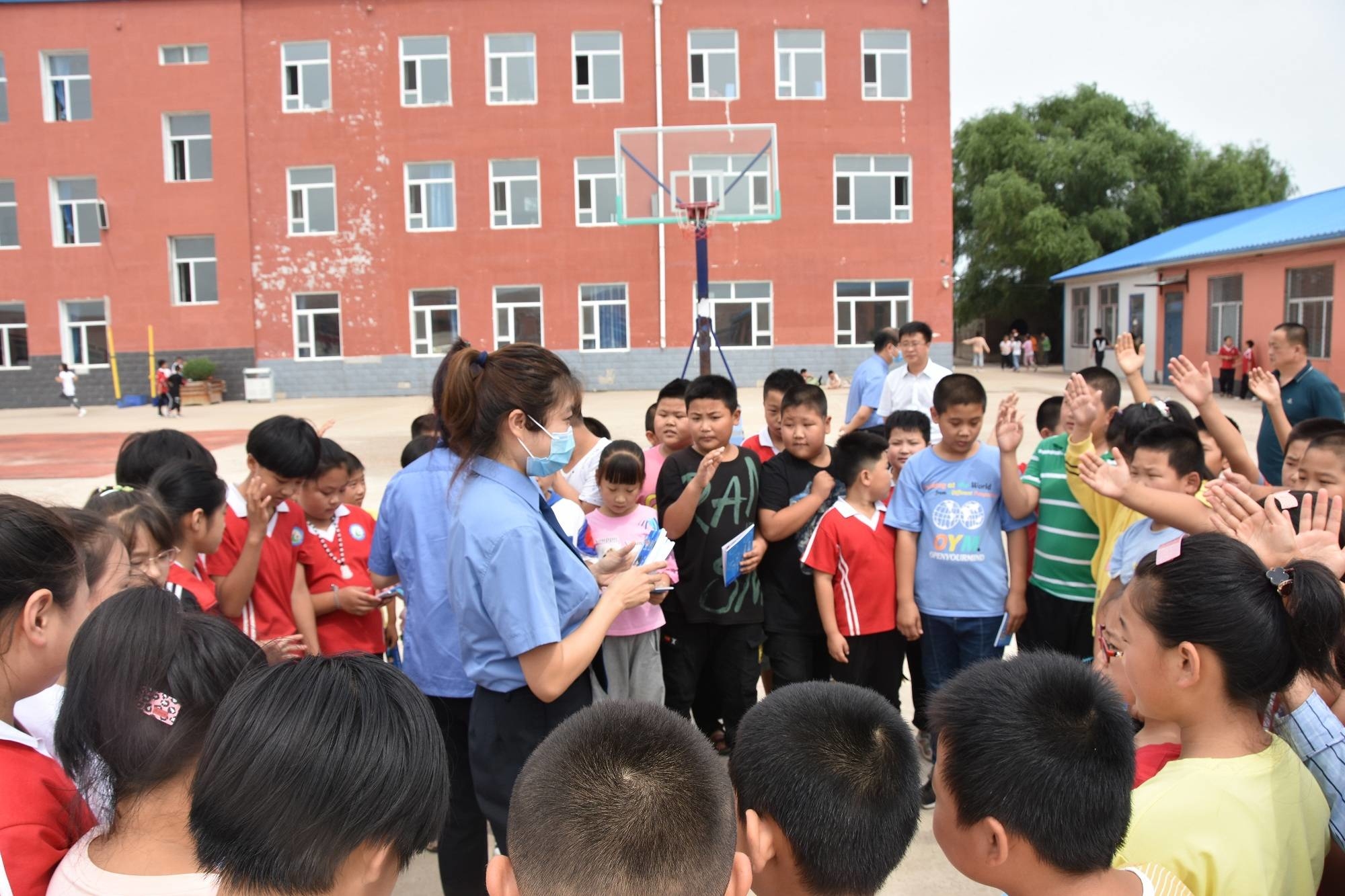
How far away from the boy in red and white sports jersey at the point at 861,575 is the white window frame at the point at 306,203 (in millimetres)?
21589

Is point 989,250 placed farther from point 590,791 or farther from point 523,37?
point 590,791

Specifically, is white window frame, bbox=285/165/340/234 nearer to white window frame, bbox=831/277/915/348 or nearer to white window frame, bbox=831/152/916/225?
white window frame, bbox=831/152/916/225

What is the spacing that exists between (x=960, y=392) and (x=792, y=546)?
863 mm

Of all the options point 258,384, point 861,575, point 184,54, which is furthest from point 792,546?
point 184,54

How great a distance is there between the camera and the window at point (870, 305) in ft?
74.6

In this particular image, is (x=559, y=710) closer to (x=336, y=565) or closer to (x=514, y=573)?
(x=514, y=573)

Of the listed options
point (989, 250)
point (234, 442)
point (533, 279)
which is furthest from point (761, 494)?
point (989, 250)

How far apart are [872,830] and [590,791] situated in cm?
49

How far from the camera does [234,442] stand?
14508 mm

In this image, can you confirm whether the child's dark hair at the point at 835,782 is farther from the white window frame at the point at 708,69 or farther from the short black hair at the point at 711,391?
→ the white window frame at the point at 708,69

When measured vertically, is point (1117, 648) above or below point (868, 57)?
below

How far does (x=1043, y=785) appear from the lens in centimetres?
141

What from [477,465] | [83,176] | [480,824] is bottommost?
[480,824]

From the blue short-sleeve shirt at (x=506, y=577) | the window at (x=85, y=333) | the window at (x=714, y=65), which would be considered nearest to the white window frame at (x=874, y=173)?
the window at (x=714, y=65)
